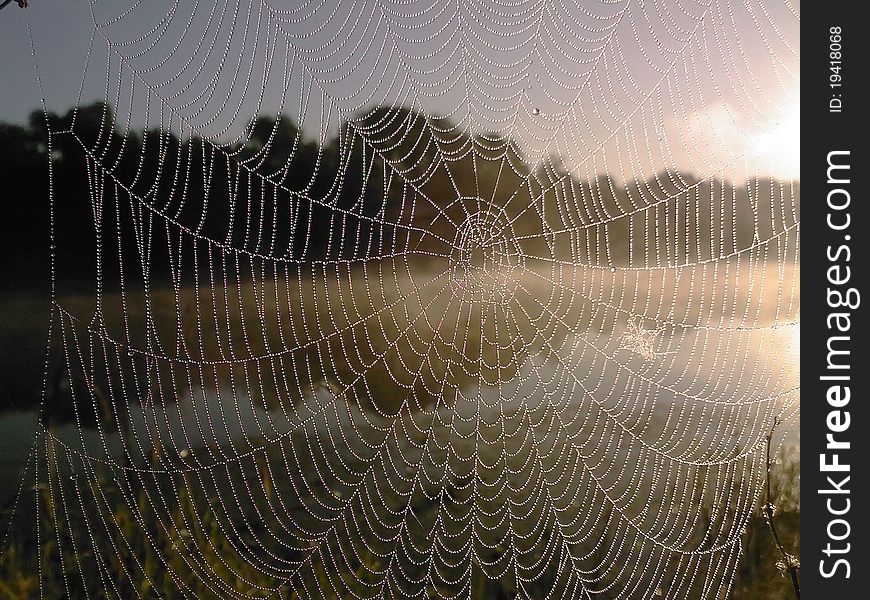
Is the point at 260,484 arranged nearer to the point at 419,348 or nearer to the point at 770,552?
the point at 419,348

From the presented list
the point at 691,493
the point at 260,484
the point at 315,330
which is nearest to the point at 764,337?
the point at 691,493

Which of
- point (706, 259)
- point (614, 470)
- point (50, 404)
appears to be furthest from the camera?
point (614, 470)

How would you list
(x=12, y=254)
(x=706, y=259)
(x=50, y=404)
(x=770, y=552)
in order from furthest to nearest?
(x=770, y=552) → (x=706, y=259) → (x=12, y=254) → (x=50, y=404)

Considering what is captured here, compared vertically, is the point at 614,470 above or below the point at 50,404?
below

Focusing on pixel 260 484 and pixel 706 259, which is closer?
pixel 706 259

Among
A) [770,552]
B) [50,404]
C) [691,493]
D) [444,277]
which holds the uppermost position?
[444,277]

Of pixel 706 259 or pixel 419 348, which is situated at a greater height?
pixel 706 259

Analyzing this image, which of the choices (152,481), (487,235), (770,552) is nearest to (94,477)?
(152,481)

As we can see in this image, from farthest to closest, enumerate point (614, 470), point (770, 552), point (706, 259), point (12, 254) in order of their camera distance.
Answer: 1. point (770, 552)
2. point (614, 470)
3. point (706, 259)
4. point (12, 254)

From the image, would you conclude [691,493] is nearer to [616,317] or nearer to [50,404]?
[616,317]
